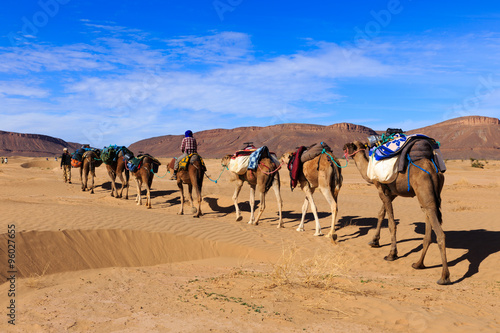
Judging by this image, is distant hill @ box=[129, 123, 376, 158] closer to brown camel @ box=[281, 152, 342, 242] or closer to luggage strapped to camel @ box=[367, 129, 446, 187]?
brown camel @ box=[281, 152, 342, 242]

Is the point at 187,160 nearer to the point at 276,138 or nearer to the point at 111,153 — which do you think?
the point at 111,153

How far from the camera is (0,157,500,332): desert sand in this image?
200 inches

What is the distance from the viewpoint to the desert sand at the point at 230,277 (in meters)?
5.09

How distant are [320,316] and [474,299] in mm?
2934

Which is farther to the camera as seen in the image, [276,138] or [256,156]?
[276,138]

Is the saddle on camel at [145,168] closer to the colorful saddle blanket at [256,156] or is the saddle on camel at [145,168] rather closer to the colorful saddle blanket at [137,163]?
the colorful saddle blanket at [137,163]

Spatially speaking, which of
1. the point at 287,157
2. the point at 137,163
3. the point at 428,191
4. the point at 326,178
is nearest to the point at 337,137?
the point at 137,163

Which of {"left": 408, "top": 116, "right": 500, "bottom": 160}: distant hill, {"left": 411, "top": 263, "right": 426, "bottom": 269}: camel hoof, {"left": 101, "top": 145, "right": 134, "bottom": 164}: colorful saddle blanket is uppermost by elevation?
{"left": 408, "top": 116, "right": 500, "bottom": 160}: distant hill

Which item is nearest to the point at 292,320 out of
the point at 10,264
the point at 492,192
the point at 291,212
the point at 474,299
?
the point at 474,299

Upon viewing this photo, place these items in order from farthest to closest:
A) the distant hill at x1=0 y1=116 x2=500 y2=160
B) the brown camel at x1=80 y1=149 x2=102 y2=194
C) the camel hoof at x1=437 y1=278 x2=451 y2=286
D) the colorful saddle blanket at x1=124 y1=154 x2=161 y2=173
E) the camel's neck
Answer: the distant hill at x1=0 y1=116 x2=500 y2=160
the brown camel at x1=80 y1=149 x2=102 y2=194
the colorful saddle blanket at x1=124 y1=154 x2=161 y2=173
the camel's neck
the camel hoof at x1=437 y1=278 x2=451 y2=286

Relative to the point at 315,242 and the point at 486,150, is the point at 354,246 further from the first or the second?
the point at 486,150

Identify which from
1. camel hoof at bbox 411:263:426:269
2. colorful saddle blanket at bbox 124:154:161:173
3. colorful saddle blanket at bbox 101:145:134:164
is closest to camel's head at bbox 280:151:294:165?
camel hoof at bbox 411:263:426:269

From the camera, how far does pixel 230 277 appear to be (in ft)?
23.2

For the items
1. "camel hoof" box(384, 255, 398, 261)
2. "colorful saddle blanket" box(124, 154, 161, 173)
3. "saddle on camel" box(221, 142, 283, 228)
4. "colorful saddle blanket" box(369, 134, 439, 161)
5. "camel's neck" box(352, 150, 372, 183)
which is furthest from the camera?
"colorful saddle blanket" box(124, 154, 161, 173)
